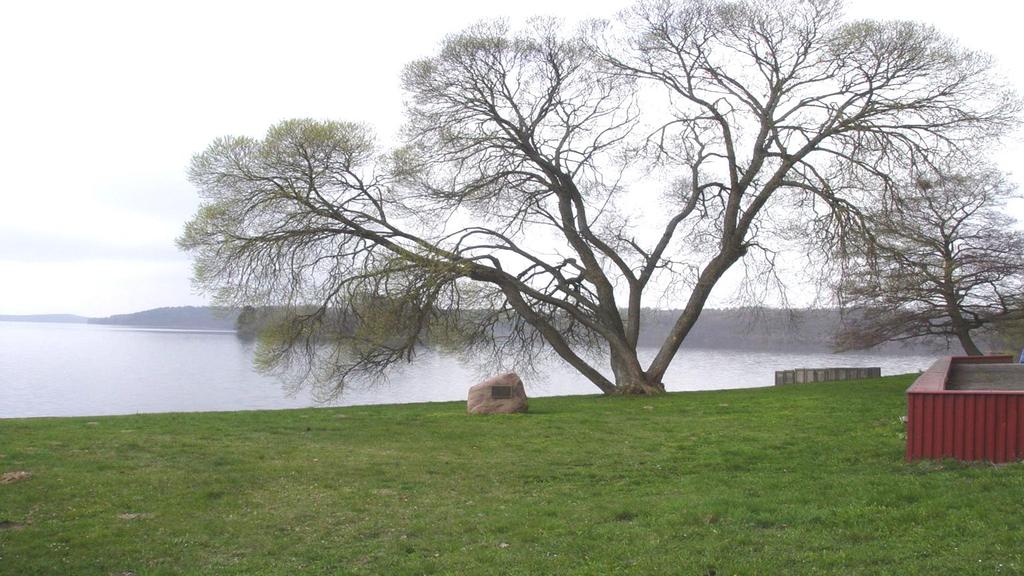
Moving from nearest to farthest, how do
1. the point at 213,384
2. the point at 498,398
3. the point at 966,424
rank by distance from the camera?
1. the point at 966,424
2. the point at 498,398
3. the point at 213,384

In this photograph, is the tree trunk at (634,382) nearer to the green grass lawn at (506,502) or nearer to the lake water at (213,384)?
the lake water at (213,384)

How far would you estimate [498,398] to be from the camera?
68.9 feet

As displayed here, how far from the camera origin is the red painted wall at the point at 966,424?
412 inches

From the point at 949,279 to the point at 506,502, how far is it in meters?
26.5

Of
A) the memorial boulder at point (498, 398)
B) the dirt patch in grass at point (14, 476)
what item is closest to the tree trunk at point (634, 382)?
the memorial boulder at point (498, 398)

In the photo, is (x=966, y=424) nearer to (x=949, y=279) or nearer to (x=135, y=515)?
(x=135, y=515)

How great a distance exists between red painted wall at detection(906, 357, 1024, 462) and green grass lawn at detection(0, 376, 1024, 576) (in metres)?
0.46

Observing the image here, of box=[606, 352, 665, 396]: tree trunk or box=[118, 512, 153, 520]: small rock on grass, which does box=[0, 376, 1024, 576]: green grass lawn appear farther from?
box=[606, 352, 665, 396]: tree trunk

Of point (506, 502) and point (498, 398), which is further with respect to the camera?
point (498, 398)

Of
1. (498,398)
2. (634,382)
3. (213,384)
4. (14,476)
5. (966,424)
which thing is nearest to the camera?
(966,424)

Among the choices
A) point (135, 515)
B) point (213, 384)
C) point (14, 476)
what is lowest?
point (213, 384)

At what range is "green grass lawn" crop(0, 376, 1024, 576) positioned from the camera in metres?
7.63

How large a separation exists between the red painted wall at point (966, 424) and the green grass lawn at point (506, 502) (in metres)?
0.46

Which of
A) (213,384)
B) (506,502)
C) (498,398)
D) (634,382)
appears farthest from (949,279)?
(213,384)
